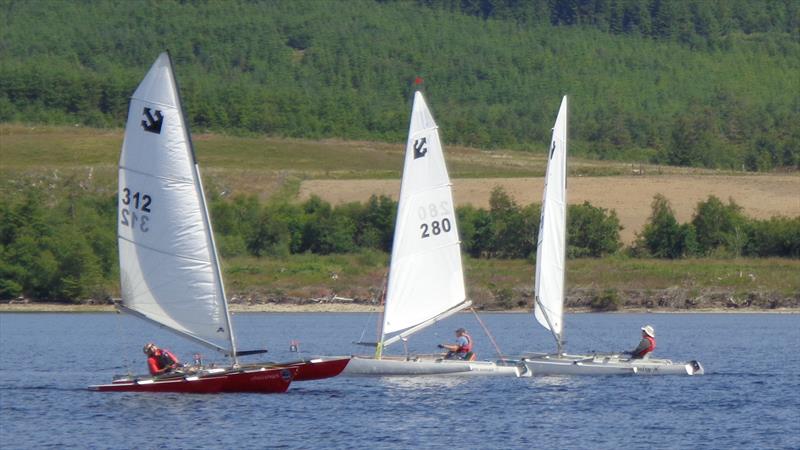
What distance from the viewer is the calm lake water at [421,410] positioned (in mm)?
37969

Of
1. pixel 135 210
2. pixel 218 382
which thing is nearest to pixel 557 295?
pixel 218 382

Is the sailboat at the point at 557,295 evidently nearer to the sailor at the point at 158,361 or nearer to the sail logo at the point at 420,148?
the sail logo at the point at 420,148

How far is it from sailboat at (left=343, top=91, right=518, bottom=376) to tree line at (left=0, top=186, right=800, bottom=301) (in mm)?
46730

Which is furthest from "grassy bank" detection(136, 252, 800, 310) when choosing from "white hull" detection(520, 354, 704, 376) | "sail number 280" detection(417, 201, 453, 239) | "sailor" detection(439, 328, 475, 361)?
"sailor" detection(439, 328, 475, 361)

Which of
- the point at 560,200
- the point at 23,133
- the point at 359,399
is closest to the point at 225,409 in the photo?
the point at 359,399

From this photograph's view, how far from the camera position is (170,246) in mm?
42781

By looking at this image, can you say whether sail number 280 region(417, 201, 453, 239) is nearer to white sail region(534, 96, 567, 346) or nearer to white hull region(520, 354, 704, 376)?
white sail region(534, 96, 567, 346)

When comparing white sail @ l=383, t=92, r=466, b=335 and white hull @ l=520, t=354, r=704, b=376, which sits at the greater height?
white sail @ l=383, t=92, r=466, b=335

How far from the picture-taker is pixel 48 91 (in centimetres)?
18238

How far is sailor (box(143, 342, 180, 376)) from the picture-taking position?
43.8 m

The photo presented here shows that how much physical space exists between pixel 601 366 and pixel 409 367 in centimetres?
642

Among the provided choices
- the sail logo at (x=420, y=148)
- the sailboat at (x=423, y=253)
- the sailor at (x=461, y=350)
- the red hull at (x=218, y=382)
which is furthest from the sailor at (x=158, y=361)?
the sail logo at (x=420, y=148)

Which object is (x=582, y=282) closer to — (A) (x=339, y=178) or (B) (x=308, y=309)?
(B) (x=308, y=309)

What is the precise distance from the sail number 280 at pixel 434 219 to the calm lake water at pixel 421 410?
184 inches
